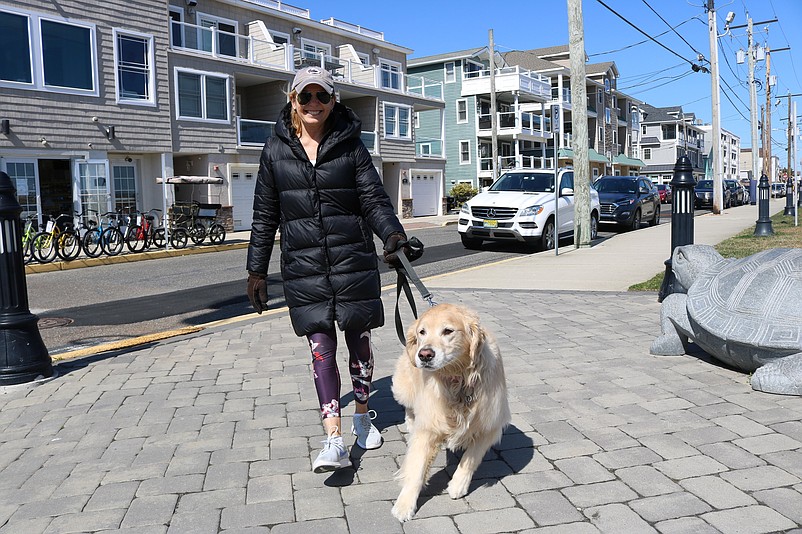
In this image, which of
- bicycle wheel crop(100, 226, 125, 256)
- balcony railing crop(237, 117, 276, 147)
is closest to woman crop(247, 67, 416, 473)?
bicycle wheel crop(100, 226, 125, 256)

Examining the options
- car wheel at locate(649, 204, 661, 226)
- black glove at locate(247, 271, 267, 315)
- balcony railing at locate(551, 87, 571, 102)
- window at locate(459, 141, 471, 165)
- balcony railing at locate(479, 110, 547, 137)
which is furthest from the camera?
balcony railing at locate(551, 87, 571, 102)

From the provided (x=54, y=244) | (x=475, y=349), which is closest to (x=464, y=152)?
(x=54, y=244)

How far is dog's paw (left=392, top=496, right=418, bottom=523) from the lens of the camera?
3037 millimetres

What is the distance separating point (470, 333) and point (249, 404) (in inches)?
87.3

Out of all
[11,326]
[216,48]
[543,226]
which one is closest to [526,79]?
[216,48]

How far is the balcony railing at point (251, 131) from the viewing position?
1026 inches

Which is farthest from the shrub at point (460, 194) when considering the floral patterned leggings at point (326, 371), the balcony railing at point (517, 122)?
the floral patterned leggings at point (326, 371)

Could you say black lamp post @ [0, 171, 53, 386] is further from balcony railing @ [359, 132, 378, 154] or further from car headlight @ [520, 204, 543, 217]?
balcony railing @ [359, 132, 378, 154]

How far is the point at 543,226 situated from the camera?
50.6 ft

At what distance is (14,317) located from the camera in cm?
545

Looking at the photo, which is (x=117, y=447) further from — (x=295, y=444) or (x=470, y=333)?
(x=470, y=333)

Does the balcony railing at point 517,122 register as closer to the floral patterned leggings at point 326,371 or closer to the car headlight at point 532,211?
the car headlight at point 532,211

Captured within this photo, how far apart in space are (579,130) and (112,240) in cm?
1194

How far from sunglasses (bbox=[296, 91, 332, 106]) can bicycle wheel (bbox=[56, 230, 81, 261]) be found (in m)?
14.2
